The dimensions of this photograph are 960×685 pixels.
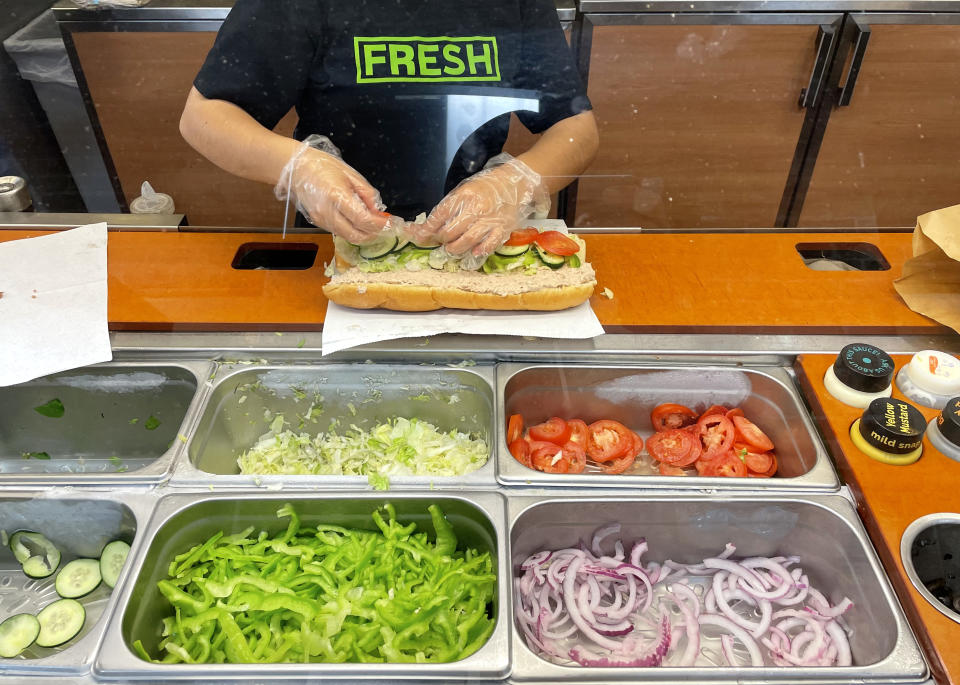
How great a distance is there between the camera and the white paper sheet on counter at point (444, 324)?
171 centimetres

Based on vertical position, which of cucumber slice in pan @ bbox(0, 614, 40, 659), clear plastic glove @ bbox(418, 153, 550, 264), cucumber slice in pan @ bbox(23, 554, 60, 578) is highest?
clear plastic glove @ bbox(418, 153, 550, 264)

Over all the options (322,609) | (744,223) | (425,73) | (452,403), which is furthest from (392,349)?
(744,223)

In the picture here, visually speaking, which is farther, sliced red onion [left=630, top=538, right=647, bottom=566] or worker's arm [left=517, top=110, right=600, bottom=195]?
worker's arm [left=517, top=110, right=600, bottom=195]

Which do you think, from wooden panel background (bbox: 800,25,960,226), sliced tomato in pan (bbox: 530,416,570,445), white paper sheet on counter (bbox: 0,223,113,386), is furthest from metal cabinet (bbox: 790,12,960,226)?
white paper sheet on counter (bbox: 0,223,113,386)

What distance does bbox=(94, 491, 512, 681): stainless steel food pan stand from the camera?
1.10 meters

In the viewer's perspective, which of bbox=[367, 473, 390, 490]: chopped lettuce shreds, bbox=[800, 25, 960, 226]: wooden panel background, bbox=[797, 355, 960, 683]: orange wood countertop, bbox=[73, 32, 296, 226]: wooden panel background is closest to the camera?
bbox=[797, 355, 960, 683]: orange wood countertop

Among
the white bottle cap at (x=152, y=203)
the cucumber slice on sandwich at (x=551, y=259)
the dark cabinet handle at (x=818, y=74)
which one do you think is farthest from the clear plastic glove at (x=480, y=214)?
the dark cabinet handle at (x=818, y=74)

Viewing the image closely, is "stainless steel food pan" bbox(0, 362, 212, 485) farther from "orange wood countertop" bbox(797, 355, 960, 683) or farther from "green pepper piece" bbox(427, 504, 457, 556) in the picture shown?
"orange wood countertop" bbox(797, 355, 960, 683)

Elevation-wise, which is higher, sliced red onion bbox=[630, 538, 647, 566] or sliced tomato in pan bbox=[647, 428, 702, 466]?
sliced tomato in pan bbox=[647, 428, 702, 466]

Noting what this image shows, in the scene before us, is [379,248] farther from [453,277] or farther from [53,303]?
[53,303]

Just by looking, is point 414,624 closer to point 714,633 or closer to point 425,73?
point 714,633

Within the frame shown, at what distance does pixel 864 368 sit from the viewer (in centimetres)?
148

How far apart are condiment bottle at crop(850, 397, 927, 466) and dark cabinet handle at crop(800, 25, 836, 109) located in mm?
2207

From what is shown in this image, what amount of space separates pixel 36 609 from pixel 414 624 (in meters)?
0.97
